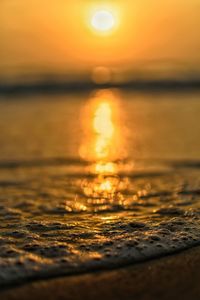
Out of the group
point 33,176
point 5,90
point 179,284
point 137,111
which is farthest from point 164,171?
point 5,90

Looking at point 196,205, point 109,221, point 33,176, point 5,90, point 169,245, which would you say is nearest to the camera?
point 169,245

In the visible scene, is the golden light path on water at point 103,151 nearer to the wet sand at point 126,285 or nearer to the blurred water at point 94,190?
the blurred water at point 94,190

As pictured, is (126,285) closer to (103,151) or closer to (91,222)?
(91,222)

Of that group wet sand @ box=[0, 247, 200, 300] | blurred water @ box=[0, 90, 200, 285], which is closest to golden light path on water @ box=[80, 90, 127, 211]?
blurred water @ box=[0, 90, 200, 285]

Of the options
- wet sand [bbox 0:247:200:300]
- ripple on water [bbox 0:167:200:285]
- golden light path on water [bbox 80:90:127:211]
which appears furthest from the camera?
golden light path on water [bbox 80:90:127:211]

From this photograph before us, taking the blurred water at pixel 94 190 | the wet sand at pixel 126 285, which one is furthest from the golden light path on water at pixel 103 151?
the wet sand at pixel 126 285

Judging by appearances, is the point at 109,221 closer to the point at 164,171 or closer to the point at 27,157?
the point at 164,171

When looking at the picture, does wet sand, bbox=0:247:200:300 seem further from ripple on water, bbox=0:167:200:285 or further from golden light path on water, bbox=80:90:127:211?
golden light path on water, bbox=80:90:127:211
